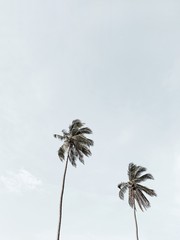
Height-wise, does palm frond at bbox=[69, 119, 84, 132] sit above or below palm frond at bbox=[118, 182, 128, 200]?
above

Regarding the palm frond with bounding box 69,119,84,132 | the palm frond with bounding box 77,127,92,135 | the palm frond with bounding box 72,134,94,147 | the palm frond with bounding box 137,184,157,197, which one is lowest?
the palm frond with bounding box 137,184,157,197

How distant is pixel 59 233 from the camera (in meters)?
34.2

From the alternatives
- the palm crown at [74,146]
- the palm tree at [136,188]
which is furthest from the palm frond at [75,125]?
the palm tree at [136,188]

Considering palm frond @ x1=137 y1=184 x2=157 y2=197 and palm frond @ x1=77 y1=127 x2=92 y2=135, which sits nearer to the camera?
palm frond @ x1=77 y1=127 x2=92 y2=135

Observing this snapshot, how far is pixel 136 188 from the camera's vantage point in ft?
154

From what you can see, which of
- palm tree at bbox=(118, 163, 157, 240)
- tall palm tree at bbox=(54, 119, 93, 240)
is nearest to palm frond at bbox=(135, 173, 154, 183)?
palm tree at bbox=(118, 163, 157, 240)

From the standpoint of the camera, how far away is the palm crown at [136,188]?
150 ft

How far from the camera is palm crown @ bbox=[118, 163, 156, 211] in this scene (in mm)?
45844

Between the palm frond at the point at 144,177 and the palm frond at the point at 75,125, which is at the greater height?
the palm frond at the point at 75,125

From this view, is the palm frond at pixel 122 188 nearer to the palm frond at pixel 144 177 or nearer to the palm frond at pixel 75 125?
the palm frond at pixel 144 177

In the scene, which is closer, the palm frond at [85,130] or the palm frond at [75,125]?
the palm frond at [75,125]

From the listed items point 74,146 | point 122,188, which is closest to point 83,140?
point 74,146

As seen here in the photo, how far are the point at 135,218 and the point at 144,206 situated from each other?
9.57 ft

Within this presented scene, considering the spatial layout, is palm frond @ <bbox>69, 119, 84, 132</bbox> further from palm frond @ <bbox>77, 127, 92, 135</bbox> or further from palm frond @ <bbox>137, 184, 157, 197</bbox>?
palm frond @ <bbox>137, 184, 157, 197</bbox>
